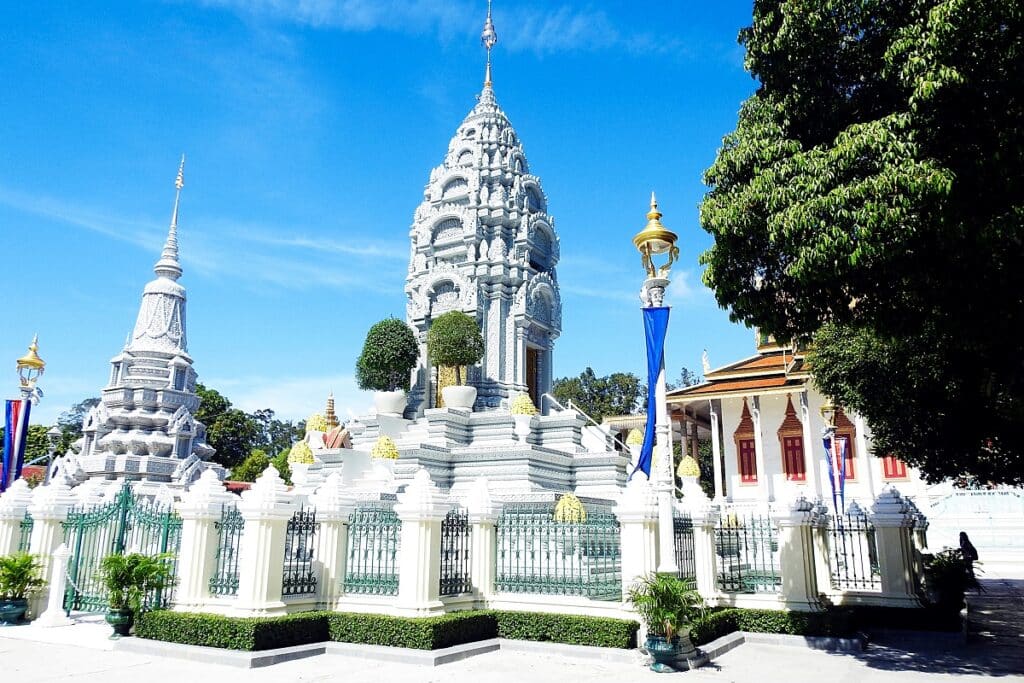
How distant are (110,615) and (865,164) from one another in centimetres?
1198

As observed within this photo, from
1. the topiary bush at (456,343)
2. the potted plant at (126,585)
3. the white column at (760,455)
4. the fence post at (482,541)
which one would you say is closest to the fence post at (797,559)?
the fence post at (482,541)

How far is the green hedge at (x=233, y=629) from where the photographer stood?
32.2 feet

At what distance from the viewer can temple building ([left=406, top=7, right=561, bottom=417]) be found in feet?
96.9

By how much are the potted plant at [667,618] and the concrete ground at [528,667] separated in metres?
0.27

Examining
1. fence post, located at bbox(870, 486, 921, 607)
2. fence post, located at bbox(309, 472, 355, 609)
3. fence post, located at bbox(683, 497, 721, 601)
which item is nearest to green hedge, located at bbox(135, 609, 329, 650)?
fence post, located at bbox(309, 472, 355, 609)

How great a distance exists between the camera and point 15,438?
19.1 metres

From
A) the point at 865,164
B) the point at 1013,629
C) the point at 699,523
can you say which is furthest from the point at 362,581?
the point at 1013,629

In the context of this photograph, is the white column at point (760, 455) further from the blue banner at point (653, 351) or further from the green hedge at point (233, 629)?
the green hedge at point (233, 629)

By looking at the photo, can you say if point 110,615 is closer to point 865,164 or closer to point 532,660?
point 532,660

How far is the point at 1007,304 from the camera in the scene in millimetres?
9070

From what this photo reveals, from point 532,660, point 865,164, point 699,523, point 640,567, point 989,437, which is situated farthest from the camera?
point 989,437

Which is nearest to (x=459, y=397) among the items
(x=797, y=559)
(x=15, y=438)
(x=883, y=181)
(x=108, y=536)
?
(x=15, y=438)

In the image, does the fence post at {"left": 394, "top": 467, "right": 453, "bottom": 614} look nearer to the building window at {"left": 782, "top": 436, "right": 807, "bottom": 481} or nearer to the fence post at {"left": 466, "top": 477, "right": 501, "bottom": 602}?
the fence post at {"left": 466, "top": 477, "right": 501, "bottom": 602}

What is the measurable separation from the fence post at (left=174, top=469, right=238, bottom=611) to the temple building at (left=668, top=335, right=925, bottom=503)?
87.8 feet
